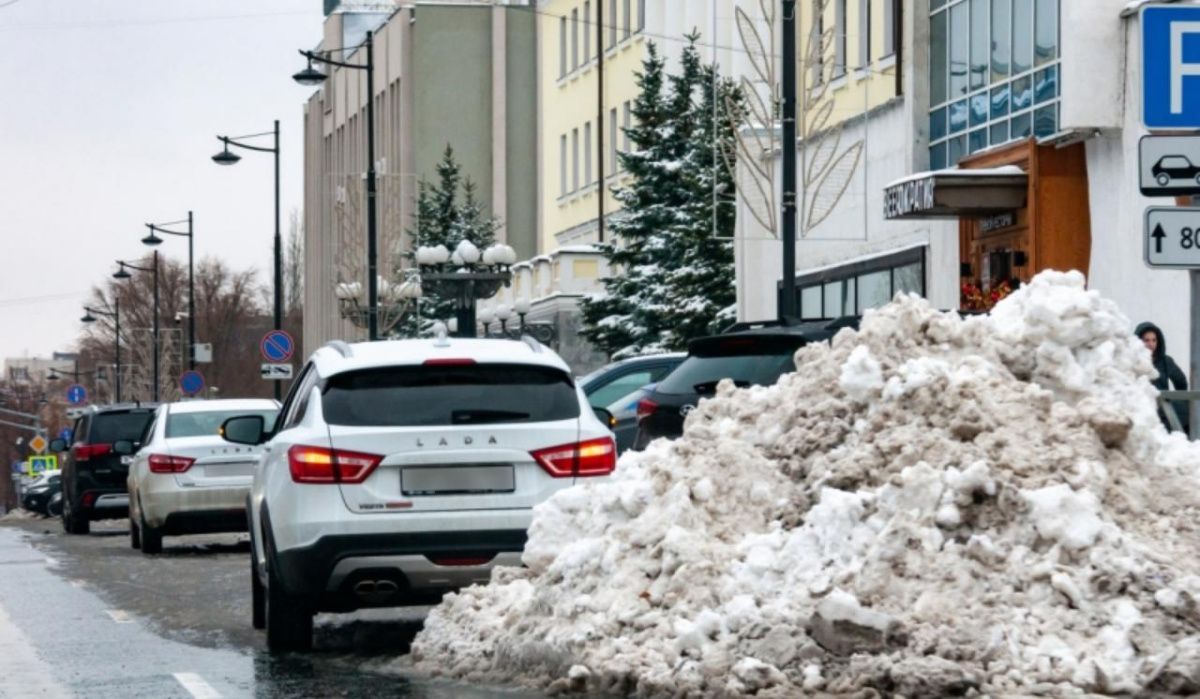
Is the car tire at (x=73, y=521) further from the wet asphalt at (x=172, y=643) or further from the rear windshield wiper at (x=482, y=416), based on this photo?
the rear windshield wiper at (x=482, y=416)

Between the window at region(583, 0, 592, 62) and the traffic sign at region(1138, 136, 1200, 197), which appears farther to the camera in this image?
the window at region(583, 0, 592, 62)

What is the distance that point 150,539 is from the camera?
25.7m

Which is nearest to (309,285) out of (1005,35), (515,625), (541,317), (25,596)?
(541,317)

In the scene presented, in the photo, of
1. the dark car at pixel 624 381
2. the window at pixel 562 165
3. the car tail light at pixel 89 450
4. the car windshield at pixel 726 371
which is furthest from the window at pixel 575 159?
the car windshield at pixel 726 371

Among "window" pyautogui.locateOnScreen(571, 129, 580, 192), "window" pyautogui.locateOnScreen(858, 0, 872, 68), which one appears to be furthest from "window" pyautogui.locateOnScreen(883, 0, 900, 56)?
"window" pyautogui.locateOnScreen(571, 129, 580, 192)

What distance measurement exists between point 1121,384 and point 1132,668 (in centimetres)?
263

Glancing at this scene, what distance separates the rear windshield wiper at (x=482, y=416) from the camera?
1242 cm

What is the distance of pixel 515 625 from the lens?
1112 centimetres

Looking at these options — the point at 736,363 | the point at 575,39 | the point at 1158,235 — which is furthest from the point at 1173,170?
the point at 575,39

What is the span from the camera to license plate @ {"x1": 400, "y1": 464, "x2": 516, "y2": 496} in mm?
12273

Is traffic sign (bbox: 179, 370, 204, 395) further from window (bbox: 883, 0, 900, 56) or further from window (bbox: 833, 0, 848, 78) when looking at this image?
window (bbox: 883, 0, 900, 56)

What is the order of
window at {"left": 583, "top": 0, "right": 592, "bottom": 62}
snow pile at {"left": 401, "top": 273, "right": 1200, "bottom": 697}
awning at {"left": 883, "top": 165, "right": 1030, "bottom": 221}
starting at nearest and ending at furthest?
snow pile at {"left": 401, "top": 273, "right": 1200, "bottom": 697}, awning at {"left": 883, "top": 165, "right": 1030, "bottom": 221}, window at {"left": 583, "top": 0, "right": 592, "bottom": 62}

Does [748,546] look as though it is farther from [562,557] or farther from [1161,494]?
[1161,494]

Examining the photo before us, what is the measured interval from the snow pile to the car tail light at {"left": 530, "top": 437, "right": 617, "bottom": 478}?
501mm
